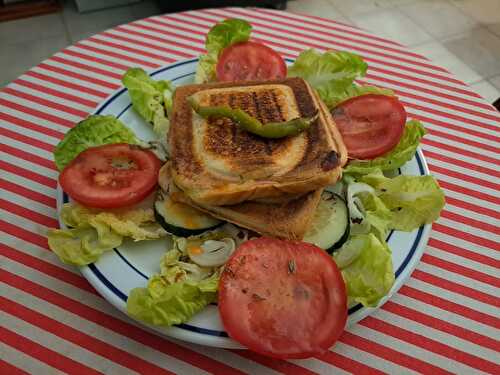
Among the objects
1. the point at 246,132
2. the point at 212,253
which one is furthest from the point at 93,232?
the point at 246,132

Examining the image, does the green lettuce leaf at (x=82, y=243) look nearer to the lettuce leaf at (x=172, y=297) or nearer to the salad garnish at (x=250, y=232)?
the salad garnish at (x=250, y=232)

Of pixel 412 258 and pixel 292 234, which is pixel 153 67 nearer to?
pixel 292 234

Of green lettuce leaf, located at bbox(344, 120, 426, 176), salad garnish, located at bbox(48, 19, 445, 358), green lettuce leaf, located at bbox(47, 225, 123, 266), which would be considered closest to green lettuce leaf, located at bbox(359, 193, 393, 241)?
salad garnish, located at bbox(48, 19, 445, 358)

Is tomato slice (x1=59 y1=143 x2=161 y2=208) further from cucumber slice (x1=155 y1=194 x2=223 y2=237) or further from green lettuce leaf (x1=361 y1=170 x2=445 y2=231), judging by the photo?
green lettuce leaf (x1=361 y1=170 x2=445 y2=231)

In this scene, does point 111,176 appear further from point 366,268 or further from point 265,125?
point 366,268

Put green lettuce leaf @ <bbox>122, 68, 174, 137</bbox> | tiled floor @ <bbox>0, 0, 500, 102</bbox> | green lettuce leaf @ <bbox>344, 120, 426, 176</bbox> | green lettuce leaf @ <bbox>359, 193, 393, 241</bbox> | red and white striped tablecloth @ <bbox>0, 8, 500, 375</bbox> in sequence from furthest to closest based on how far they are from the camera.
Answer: tiled floor @ <bbox>0, 0, 500, 102</bbox> → green lettuce leaf @ <bbox>122, 68, 174, 137</bbox> → green lettuce leaf @ <bbox>344, 120, 426, 176</bbox> → green lettuce leaf @ <bbox>359, 193, 393, 241</bbox> → red and white striped tablecloth @ <bbox>0, 8, 500, 375</bbox>

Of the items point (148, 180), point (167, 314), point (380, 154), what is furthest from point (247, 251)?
point (380, 154)

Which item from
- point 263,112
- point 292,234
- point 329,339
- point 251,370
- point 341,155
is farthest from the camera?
point 263,112
